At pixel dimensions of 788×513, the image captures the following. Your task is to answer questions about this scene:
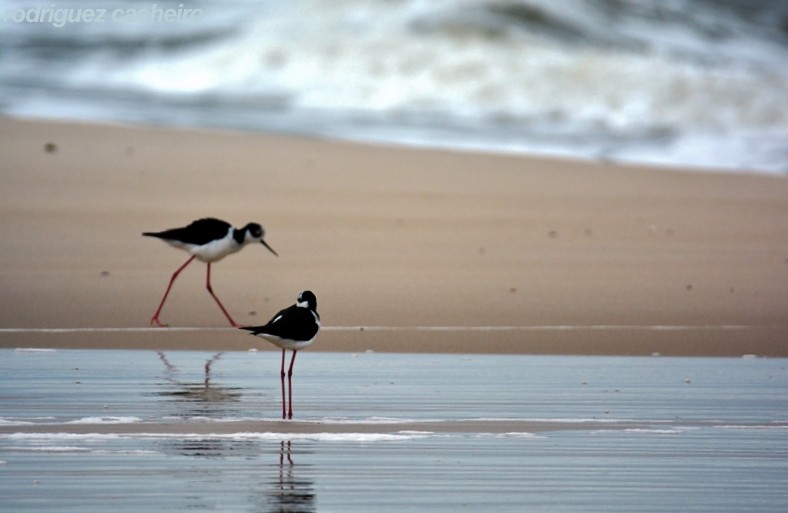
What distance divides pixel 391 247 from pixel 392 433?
5299 mm

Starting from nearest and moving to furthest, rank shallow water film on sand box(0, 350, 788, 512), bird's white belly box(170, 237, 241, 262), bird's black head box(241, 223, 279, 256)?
shallow water film on sand box(0, 350, 788, 512), bird's white belly box(170, 237, 241, 262), bird's black head box(241, 223, 279, 256)

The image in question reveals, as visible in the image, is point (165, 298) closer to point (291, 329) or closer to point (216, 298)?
point (216, 298)

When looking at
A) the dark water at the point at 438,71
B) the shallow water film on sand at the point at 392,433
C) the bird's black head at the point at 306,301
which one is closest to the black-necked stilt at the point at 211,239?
the shallow water film on sand at the point at 392,433

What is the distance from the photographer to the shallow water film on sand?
16.5ft

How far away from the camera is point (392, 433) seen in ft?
20.0

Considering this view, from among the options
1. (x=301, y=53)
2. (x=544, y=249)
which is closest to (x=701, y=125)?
(x=301, y=53)

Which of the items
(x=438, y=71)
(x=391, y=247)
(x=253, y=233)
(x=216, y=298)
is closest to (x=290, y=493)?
(x=216, y=298)

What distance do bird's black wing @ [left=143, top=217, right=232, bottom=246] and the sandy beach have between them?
307 millimetres

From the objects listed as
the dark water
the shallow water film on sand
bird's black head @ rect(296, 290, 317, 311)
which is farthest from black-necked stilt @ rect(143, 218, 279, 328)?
the dark water

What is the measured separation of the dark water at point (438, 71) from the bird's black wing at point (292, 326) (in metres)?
8.76

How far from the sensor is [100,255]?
35.9ft

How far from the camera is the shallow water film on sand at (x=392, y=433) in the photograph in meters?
5.02

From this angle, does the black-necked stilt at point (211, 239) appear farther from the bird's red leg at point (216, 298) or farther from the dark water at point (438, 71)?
the dark water at point (438, 71)

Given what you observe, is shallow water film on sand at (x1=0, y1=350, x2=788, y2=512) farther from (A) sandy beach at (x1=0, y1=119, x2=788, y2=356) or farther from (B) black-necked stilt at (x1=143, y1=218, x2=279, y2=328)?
(B) black-necked stilt at (x1=143, y1=218, x2=279, y2=328)
